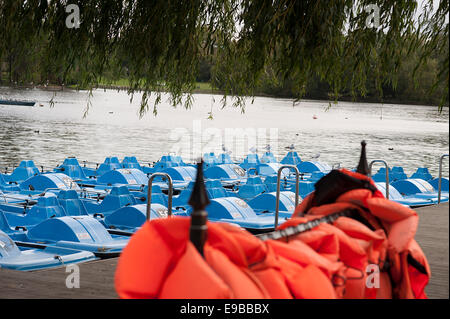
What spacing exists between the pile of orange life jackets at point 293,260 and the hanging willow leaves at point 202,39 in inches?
73.4

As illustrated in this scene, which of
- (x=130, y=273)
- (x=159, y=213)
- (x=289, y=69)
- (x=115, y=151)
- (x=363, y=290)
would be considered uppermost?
(x=289, y=69)

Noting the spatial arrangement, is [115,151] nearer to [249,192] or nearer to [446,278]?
[249,192]

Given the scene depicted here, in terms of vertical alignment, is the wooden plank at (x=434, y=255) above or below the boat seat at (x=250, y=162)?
above

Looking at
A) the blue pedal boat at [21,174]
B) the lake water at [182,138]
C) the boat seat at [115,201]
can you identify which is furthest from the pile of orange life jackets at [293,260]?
the lake water at [182,138]

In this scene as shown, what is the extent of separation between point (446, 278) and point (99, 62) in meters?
3.36

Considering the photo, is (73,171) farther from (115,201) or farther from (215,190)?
(115,201)

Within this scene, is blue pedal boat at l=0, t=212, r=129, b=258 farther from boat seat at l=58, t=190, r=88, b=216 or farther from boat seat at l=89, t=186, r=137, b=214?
boat seat at l=89, t=186, r=137, b=214

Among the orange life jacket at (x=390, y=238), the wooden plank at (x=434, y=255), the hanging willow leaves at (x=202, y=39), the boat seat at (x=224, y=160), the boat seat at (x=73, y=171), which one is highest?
the hanging willow leaves at (x=202, y=39)

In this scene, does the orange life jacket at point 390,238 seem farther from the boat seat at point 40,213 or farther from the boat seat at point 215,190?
the boat seat at point 215,190

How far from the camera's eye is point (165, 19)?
4.75m

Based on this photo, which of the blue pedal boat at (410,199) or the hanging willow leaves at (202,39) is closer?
the hanging willow leaves at (202,39)

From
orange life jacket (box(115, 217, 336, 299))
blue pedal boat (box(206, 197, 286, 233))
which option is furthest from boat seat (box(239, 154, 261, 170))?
orange life jacket (box(115, 217, 336, 299))

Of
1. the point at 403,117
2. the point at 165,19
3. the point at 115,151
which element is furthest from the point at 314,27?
the point at 403,117

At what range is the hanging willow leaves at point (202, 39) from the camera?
4320 millimetres
